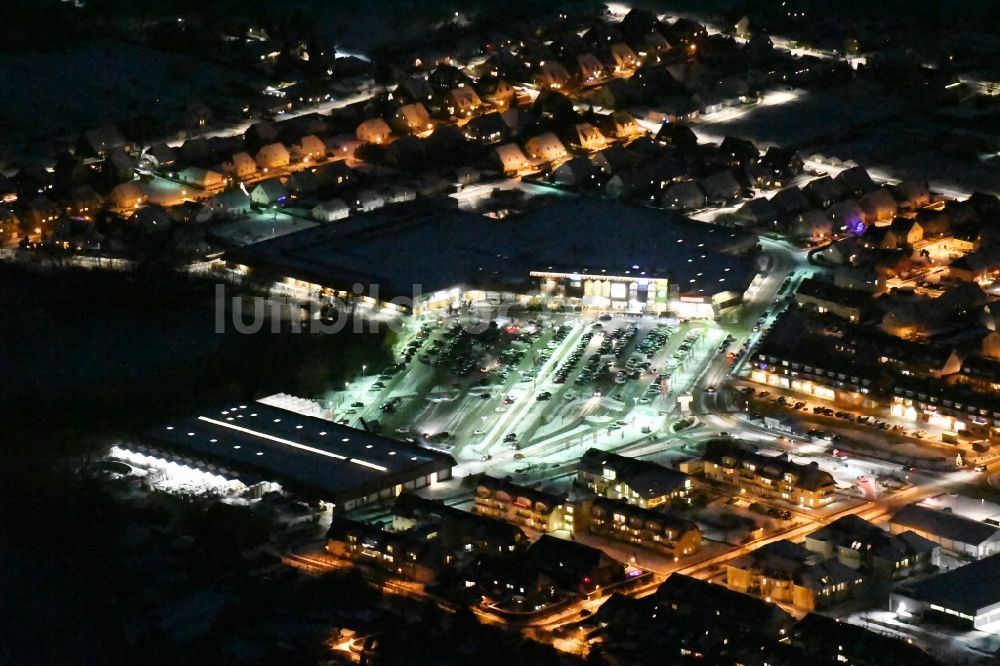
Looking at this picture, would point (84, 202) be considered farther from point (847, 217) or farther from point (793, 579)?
point (793, 579)

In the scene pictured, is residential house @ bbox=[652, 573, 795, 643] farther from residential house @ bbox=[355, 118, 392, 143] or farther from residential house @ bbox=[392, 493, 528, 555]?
residential house @ bbox=[355, 118, 392, 143]

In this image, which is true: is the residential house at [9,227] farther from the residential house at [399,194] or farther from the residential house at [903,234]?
the residential house at [903,234]

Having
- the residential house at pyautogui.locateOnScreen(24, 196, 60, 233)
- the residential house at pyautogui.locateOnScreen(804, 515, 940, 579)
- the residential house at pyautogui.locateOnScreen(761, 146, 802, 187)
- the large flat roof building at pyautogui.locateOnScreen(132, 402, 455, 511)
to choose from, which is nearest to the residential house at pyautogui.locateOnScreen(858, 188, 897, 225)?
the residential house at pyautogui.locateOnScreen(761, 146, 802, 187)

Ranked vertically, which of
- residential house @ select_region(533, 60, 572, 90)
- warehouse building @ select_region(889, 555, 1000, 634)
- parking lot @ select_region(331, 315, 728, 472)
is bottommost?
warehouse building @ select_region(889, 555, 1000, 634)

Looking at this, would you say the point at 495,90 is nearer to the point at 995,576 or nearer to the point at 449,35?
the point at 449,35

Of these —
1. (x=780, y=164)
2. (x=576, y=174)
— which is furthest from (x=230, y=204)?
(x=780, y=164)

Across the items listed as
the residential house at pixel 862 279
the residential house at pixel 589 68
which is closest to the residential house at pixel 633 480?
the residential house at pixel 862 279
